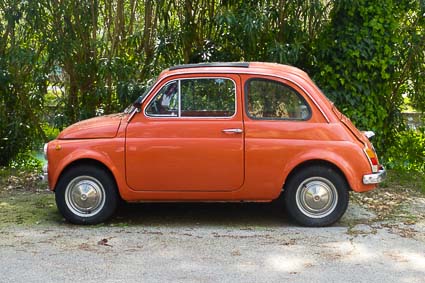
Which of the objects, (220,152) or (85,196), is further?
(85,196)

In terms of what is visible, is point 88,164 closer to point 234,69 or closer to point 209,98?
point 209,98

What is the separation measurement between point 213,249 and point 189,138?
1.28m

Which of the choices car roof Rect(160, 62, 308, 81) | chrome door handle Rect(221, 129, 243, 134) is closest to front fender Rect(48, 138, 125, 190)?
car roof Rect(160, 62, 308, 81)

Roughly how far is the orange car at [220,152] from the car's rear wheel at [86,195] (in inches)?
0.4

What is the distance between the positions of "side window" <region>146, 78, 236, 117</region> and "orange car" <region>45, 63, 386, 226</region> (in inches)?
0.4

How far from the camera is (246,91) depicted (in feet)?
24.7

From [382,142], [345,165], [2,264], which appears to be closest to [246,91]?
[345,165]

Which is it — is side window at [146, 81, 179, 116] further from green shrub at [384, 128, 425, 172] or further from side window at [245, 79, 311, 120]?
green shrub at [384, 128, 425, 172]

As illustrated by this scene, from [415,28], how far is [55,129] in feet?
18.8

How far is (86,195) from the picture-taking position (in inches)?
298

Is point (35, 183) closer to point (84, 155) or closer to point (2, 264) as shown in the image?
point (84, 155)

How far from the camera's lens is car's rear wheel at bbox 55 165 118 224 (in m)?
7.55

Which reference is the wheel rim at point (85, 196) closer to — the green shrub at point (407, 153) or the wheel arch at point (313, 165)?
the wheel arch at point (313, 165)

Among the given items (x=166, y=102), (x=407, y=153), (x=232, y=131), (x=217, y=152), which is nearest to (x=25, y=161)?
(x=166, y=102)
